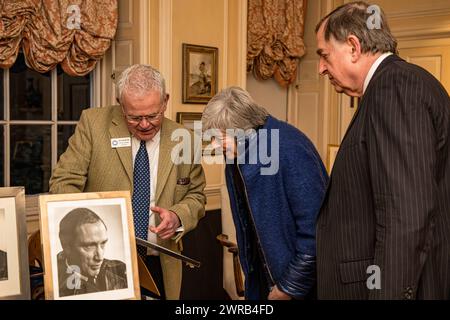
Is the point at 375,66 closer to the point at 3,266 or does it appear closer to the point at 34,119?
the point at 3,266

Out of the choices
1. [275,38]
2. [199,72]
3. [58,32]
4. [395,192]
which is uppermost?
[275,38]

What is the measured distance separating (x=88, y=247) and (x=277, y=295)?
28.6 inches

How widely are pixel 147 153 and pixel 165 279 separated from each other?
1.61 feet

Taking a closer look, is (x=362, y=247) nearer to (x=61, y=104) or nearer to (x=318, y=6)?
(x=61, y=104)

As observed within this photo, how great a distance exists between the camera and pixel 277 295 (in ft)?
6.48

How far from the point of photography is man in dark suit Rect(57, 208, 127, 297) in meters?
1.49

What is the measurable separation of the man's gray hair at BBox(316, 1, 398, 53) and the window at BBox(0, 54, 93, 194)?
2785 mm

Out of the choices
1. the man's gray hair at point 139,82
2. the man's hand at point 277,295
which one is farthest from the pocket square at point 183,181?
the man's hand at point 277,295

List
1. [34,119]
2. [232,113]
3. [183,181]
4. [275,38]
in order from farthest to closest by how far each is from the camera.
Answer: [275,38] → [34,119] → [183,181] → [232,113]

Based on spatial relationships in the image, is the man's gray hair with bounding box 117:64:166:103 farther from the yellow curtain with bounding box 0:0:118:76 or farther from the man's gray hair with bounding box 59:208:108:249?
the yellow curtain with bounding box 0:0:118:76

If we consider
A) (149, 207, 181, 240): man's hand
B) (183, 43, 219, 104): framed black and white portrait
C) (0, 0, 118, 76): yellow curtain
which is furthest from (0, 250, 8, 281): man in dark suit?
(183, 43, 219, 104): framed black and white portrait

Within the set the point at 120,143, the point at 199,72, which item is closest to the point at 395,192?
the point at 120,143

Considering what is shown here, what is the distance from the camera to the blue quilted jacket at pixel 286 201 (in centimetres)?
192

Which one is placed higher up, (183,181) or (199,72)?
(199,72)
